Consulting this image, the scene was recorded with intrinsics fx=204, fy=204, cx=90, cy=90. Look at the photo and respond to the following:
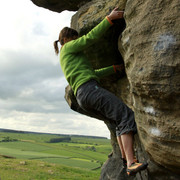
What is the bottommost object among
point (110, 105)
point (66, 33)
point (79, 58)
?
point (110, 105)

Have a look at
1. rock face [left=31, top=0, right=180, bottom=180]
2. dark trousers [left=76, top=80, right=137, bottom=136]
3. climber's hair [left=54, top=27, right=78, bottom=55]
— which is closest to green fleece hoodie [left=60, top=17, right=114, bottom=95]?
dark trousers [left=76, top=80, right=137, bottom=136]

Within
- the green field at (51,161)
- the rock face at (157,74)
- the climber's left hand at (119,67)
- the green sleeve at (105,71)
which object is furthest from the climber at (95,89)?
the green field at (51,161)

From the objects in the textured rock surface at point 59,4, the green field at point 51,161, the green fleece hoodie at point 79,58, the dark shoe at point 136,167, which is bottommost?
the green field at point 51,161

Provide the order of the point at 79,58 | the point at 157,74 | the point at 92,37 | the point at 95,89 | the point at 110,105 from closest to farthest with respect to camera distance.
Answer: the point at 157,74 → the point at 110,105 → the point at 95,89 → the point at 92,37 → the point at 79,58

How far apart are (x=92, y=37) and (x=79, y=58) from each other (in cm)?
80

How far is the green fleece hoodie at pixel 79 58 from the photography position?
5.66 meters

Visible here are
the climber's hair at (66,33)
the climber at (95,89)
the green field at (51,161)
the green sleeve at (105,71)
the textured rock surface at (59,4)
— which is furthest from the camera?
the green field at (51,161)

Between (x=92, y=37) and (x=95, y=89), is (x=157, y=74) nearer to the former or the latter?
(x=95, y=89)

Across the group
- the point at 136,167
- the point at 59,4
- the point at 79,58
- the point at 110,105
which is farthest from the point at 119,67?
the point at 59,4

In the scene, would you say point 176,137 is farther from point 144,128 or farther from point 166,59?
point 166,59

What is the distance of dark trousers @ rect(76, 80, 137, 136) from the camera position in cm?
525

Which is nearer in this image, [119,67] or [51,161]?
[119,67]

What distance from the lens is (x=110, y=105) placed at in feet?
17.4

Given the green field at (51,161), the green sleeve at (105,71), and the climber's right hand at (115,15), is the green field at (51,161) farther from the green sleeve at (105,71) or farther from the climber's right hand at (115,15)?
the climber's right hand at (115,15)
